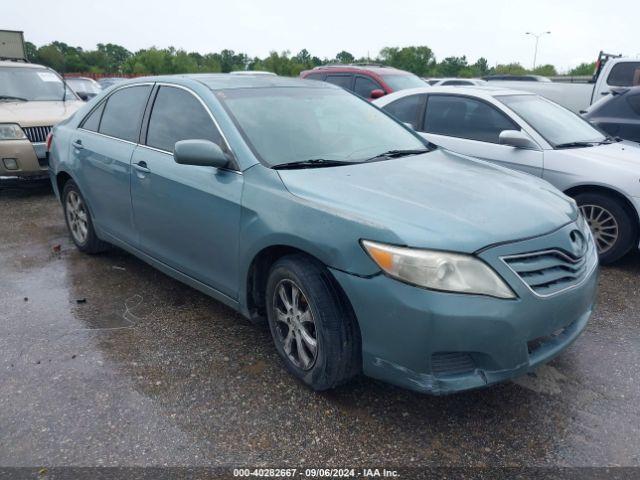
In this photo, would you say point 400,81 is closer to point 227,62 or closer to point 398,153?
point 398,153

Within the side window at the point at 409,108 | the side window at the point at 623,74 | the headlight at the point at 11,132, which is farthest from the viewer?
the side window at the point at 623,74

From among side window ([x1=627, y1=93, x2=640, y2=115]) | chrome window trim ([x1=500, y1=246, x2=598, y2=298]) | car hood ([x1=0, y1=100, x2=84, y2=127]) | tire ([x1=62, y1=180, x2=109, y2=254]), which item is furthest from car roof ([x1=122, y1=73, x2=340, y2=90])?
side window ([x1=627, y1=93, x2=640, y2=115])

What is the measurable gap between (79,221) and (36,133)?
2.90 metres

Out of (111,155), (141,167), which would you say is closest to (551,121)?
(141,167)

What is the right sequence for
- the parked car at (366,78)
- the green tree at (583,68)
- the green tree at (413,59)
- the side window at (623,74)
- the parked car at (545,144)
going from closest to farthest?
the parked car at (545,144), the side window at (623,74), the parked car at (366,78), the green tree at (583,68), the green tree at (413,59)

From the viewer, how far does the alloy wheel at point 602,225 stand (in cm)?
476

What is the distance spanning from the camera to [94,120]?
4.66 meters

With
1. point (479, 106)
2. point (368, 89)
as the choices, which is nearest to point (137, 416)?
point (479, 106)

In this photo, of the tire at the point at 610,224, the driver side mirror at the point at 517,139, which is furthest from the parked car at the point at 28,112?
the tire at the point at 610,224

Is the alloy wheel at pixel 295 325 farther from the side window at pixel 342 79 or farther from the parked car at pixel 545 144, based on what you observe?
the side window at pixel 342 79

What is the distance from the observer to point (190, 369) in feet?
10.4

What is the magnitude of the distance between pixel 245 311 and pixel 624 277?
332cm

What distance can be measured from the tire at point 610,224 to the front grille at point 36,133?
6.45 m

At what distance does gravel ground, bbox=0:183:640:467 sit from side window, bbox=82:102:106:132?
61.6 inches
